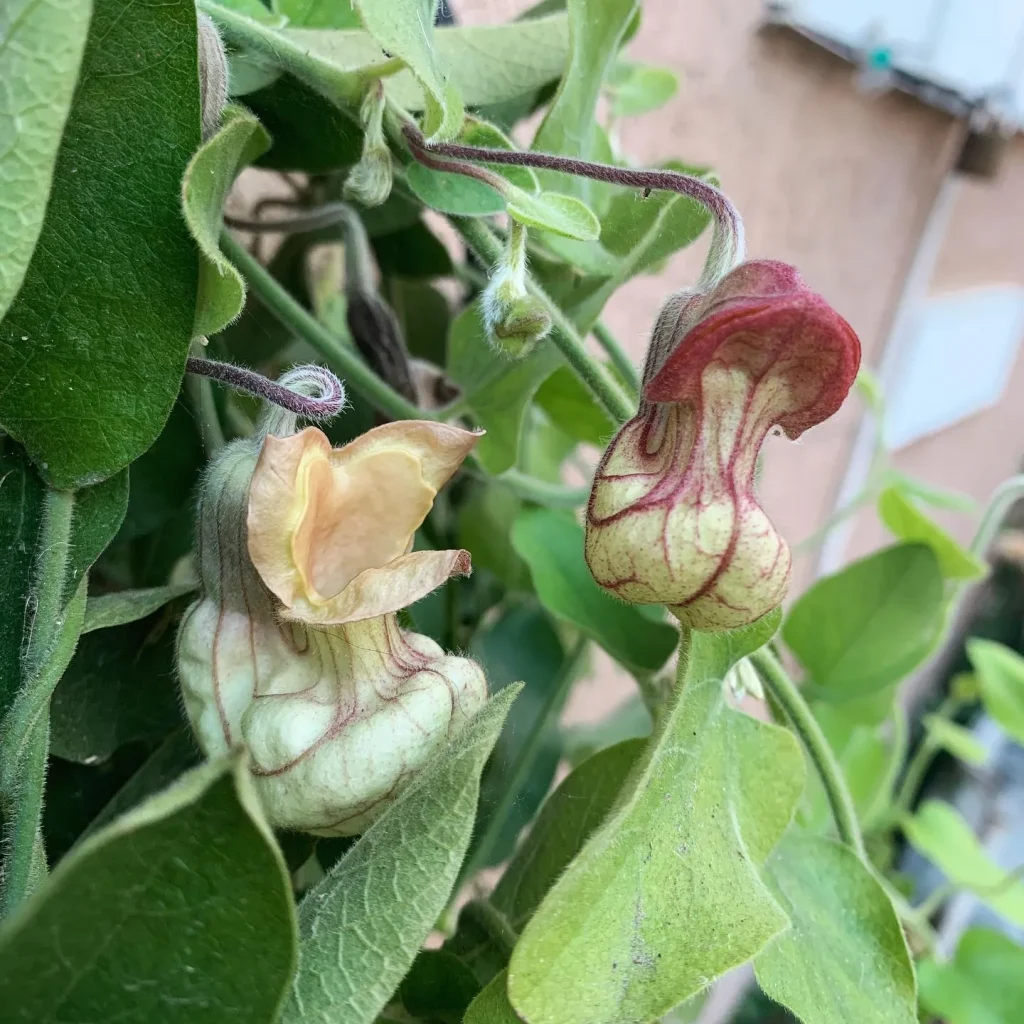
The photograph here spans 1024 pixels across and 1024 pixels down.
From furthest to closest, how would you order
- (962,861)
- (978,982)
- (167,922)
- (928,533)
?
1. (962,861)
2. (978,982)
3. (928,533)
4. (167,922)

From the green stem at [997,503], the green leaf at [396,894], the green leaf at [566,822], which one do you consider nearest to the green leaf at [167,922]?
the green leaf at [396,894]

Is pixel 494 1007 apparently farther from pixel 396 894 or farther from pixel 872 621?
pixel 872 621

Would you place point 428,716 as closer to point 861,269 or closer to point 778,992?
point 778,992

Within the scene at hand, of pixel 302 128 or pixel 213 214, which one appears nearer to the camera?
pixel 213 214

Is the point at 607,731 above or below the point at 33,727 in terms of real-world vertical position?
below

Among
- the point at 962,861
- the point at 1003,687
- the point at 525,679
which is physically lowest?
the point at 962,861

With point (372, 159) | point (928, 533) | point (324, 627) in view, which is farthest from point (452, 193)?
point (928, 533)

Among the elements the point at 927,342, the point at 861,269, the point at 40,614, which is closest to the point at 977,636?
the point at 927,342
